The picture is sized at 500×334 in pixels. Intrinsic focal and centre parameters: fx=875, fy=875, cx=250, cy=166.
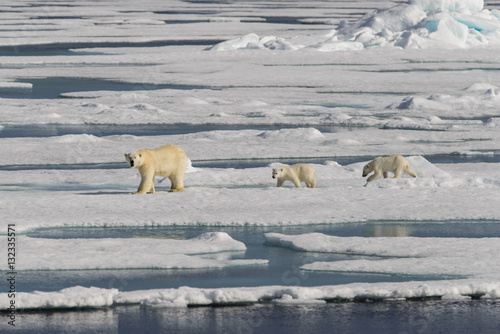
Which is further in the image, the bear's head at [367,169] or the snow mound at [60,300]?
the bear's head at [367,169]

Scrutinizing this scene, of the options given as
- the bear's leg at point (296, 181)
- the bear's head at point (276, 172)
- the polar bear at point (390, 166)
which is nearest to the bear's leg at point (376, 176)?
the polar bear at point (390, 166)

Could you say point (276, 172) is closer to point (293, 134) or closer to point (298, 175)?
point (298, 175)

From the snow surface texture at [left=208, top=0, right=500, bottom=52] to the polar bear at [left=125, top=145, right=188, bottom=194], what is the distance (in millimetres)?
17002

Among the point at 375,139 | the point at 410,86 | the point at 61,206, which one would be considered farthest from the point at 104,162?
the point at 410,86

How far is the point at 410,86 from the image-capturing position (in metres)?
19.0

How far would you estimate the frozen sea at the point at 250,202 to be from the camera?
5.32 meters

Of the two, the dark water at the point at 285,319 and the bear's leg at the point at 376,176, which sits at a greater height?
the bear's leg at the point at 376,176

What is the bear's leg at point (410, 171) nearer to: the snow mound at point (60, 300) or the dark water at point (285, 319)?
the dark water at point (285, 319)

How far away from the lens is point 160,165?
27.2ft

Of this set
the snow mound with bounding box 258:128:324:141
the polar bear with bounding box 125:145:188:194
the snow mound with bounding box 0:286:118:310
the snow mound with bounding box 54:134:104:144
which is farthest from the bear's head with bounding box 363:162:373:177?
the snow mound with bounding box 0:286:118:310

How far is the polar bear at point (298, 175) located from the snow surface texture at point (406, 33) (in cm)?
1647

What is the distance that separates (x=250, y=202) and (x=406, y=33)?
1906cm

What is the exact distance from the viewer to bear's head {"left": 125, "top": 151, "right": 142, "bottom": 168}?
7896mm

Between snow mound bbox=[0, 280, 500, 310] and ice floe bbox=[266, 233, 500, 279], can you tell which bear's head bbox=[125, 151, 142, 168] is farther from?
snow mound bbox=[0, 280, 500, 310]
